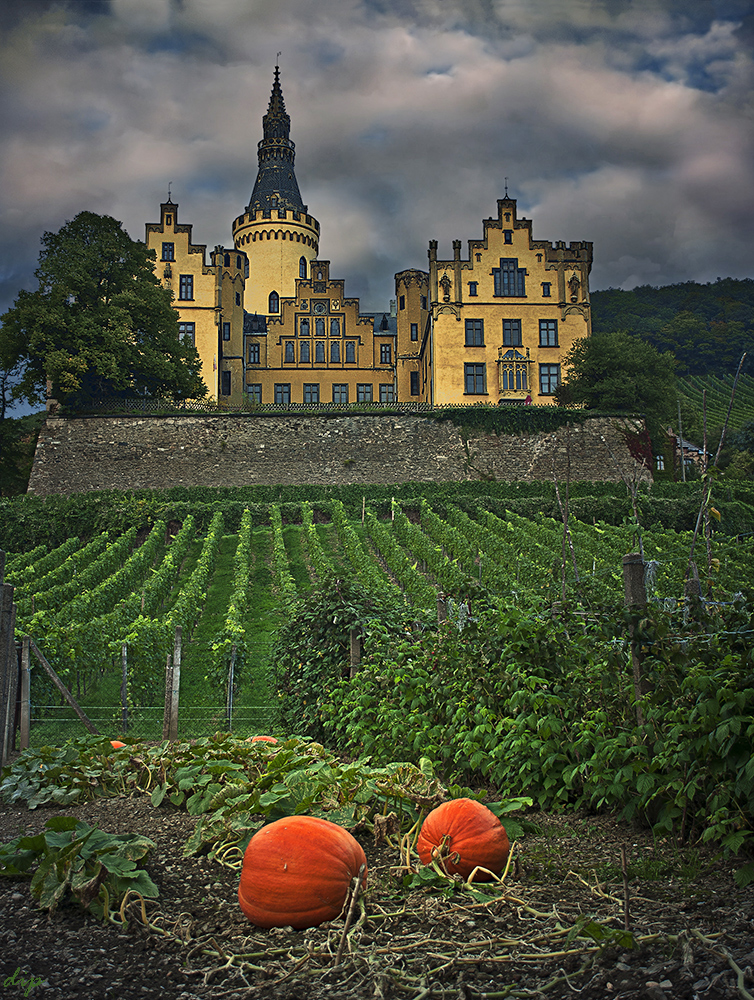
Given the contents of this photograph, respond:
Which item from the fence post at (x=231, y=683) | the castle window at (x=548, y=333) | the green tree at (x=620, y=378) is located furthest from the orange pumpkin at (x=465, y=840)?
the castle window at (x=548, y=333)

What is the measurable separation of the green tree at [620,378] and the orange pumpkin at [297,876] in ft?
116

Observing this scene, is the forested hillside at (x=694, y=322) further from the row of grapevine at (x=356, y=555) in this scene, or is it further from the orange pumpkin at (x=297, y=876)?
the orange pumpkin at (x=297, y=876)

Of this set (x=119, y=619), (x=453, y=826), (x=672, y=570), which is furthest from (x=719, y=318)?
(x=453, y=826)

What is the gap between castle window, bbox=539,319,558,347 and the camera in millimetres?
40875

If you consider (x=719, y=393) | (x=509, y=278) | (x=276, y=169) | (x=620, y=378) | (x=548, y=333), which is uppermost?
(x=276, y=169)

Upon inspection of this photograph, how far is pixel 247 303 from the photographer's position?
56.5 metres

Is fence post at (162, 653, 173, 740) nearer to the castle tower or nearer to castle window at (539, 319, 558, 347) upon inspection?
castle window at (539, 319, 558, 347)

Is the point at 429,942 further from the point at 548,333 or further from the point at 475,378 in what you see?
the point at 548,333

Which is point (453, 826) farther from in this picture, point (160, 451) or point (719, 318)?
point (719, 318)

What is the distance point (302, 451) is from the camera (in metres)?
34.8

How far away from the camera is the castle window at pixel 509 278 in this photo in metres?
40.9

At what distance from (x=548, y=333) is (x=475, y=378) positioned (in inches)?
181

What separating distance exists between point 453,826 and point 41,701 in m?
9.98

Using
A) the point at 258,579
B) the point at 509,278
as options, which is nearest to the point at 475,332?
the point at 509,278
